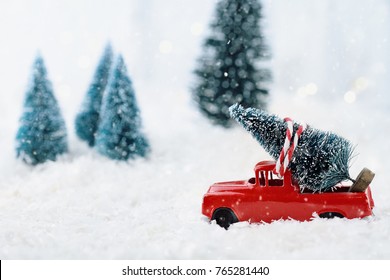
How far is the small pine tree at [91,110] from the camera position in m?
14.5


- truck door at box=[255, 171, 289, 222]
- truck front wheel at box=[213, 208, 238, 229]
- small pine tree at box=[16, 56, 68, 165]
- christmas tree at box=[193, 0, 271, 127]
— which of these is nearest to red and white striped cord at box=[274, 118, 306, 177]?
truck door at box=[255, 171, 289, 222]

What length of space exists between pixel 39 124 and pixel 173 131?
4258 mm

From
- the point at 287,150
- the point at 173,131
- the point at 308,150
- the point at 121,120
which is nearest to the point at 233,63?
the point at 173,131

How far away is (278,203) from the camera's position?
749cm

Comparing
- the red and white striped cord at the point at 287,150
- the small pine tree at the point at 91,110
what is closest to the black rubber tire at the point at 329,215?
the red and white striped cord at the point at 287,150

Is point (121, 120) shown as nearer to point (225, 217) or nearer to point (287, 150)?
point (225, 217)

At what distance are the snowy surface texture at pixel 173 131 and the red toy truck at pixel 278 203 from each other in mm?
228

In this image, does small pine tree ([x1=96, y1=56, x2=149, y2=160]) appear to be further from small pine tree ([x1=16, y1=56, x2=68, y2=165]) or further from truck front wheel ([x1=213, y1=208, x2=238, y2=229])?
truck front wheel ([x1=213, y1=208, x2=238, y2=229])

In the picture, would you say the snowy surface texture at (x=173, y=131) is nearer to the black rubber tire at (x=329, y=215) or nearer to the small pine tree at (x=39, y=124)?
the black rubber tire at (x=329, y=215)

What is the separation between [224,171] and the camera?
503 inches

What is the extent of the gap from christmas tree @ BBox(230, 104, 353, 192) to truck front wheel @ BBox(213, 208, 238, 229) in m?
1.18

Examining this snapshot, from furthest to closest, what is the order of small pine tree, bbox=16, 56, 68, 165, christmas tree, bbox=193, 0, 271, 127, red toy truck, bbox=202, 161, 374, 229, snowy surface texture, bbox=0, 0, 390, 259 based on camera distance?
christmas tree, bbox=193, 0, 271, 127 < small pine tree, bbox=16, 56, 68, 165 < red toy truck, bbox=202, 161, 374, 229 < snowy surface texture, bbox=0, 0, 390, 259

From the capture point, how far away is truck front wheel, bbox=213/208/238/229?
7.70m

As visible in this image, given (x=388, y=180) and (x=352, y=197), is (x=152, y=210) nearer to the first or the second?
(x=352, y=197)
